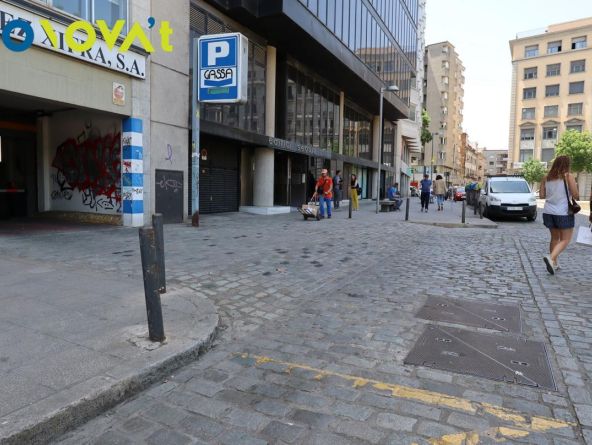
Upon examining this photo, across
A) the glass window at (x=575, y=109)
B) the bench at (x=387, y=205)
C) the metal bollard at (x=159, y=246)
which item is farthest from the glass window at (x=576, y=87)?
the metal bollard at (x=159, y=246)

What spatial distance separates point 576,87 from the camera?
7194 cm

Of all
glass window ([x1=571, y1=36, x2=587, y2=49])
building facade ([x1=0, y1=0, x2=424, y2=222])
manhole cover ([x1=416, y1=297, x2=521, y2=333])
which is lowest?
manhole cover ([x1=416, y1=297, x2=521, y2=333])

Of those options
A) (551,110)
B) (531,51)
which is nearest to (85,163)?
(551,110)

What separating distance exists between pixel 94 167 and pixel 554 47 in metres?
83.8

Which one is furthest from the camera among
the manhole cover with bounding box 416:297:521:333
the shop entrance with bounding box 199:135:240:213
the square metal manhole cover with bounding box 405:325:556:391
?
the shop entrance with bounding box 199:135:240:213

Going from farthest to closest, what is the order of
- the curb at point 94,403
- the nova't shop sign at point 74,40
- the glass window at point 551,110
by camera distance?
the glass window at point 551,110 → the nova't shop sign at point 74,40 → the curb at point 94,403

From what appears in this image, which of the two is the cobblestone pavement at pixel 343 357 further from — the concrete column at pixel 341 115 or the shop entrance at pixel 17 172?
the concrete column at pixel 341 115

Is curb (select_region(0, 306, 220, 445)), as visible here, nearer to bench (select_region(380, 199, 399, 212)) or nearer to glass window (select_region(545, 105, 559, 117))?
bench (select_region(380, 199, 399, 212))

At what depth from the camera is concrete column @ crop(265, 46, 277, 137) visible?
18344 mm

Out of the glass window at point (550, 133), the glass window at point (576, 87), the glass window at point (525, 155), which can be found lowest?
the glass window at point (525, 155)

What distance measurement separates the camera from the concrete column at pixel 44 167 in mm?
13391

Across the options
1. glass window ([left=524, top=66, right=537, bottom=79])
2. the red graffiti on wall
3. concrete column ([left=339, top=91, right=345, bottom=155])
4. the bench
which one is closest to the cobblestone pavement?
the red graffiti on wall

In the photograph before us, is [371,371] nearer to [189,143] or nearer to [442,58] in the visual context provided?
[189,143]

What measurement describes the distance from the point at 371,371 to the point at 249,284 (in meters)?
2.96
